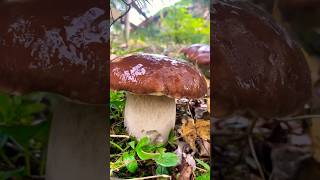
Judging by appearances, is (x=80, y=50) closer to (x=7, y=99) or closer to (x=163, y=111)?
(x=7, y=99)

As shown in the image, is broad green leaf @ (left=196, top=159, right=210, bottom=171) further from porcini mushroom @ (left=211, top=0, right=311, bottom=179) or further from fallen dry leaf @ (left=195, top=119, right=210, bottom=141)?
porcini mushroom @ (left=211, top=0, right=311, bottom=179)

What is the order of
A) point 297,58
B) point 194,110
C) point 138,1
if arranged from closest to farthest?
point 297,58, point 138,1, point 194,110

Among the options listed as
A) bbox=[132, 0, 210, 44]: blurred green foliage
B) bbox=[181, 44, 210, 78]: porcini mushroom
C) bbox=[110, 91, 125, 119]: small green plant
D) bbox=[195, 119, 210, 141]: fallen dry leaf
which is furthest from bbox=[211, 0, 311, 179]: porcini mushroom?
bbox=[132, 0, 210, 44]: blurred green foliage

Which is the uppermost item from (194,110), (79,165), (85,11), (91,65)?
(85,11)

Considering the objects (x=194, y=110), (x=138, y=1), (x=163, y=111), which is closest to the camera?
(x=138, y=1)

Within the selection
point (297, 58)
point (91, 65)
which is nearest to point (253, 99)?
point (297, 58)

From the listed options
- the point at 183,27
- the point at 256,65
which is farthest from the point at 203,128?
the point at 183,27
